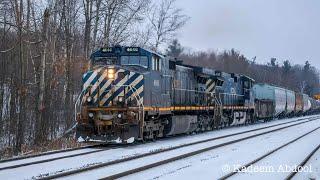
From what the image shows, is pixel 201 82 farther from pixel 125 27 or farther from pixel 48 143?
pixel 48 143

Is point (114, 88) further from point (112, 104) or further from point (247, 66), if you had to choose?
point (247, 66)

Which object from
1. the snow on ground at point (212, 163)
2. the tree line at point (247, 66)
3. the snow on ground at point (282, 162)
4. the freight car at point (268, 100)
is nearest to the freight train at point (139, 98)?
the snow on ground at point (212, 163)

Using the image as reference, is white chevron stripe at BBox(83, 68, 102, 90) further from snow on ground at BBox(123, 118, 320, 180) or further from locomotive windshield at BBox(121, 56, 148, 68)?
snow on ground at BBox(123, 118, 320, 180)

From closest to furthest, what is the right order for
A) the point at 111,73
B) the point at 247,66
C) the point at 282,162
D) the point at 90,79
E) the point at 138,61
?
1. the point at 282,162
2. the point at 111,73
3. the point at 90,79
4. the point at 138,61
5. the point at 247,66

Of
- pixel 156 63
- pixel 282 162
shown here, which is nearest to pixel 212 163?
pixel 282 162

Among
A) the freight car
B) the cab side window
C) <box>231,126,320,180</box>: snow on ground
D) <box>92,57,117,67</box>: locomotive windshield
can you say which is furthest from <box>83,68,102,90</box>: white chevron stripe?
the freight car

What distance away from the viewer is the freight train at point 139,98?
1568 cm

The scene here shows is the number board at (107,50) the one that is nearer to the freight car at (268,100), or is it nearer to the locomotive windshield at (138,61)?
the locomotive windshield at (138,61)

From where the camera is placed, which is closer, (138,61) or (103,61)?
(138,61)

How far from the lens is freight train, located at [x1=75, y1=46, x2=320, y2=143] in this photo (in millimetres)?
15680

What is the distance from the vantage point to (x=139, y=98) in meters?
16.0

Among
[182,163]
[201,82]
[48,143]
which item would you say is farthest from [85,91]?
[201,82]

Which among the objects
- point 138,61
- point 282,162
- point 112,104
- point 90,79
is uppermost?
point 138,61

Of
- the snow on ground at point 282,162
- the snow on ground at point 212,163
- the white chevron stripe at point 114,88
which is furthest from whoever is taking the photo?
the white chevron stripe at point 114,88
